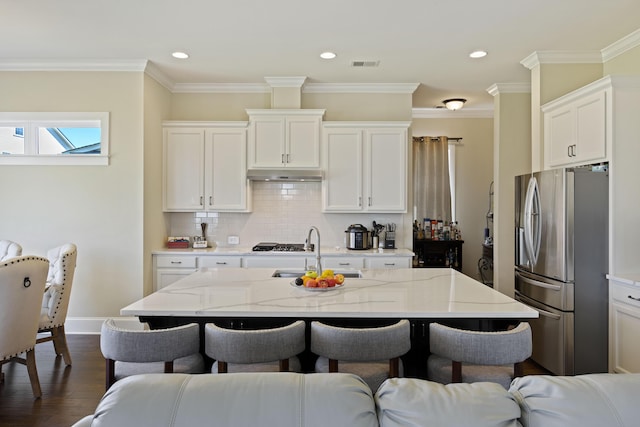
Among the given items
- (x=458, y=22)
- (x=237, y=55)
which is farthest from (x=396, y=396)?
(x=237, y=55)

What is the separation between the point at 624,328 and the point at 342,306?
2.31 meters

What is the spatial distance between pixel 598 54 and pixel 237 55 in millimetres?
3575

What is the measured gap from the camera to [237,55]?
155 inches

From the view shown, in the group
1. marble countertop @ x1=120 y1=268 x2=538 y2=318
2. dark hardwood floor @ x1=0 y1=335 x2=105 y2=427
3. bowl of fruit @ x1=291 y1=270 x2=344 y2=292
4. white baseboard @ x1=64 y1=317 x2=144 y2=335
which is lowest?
dark hardwood floor @ x1=0 y1=335 x2=105 y2=427

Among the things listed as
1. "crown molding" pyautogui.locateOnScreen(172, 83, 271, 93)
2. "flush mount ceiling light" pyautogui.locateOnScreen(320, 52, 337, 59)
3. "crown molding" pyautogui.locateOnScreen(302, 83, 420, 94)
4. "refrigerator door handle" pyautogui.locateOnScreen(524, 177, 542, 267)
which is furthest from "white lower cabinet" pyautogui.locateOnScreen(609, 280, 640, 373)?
"crown molding" pyautogui.locateOnScreen(172, 83, 271, 93)

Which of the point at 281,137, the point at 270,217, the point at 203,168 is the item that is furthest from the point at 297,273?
the point at 203,168

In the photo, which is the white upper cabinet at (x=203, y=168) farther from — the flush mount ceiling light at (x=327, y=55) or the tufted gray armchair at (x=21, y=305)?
the tufted gray armchair at (x=21, y=305)

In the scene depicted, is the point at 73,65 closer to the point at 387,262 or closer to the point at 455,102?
the point at 387,262

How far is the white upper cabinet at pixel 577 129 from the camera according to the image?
3074 millimetres

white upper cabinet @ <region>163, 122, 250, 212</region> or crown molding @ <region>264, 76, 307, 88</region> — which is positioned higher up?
crown molding @ <region>264, 76, 307, 88</region>

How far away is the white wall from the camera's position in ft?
13.8

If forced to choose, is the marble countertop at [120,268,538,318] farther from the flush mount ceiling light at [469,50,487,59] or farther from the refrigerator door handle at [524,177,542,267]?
the flush mount ceiling light at [469,50,487,59]

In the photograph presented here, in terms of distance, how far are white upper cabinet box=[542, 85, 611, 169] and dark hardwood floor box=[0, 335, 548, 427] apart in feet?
6.07

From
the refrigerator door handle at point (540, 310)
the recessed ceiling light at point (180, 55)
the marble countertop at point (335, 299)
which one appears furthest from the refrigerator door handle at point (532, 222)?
the recessed ceiling light at point (180, 55)
